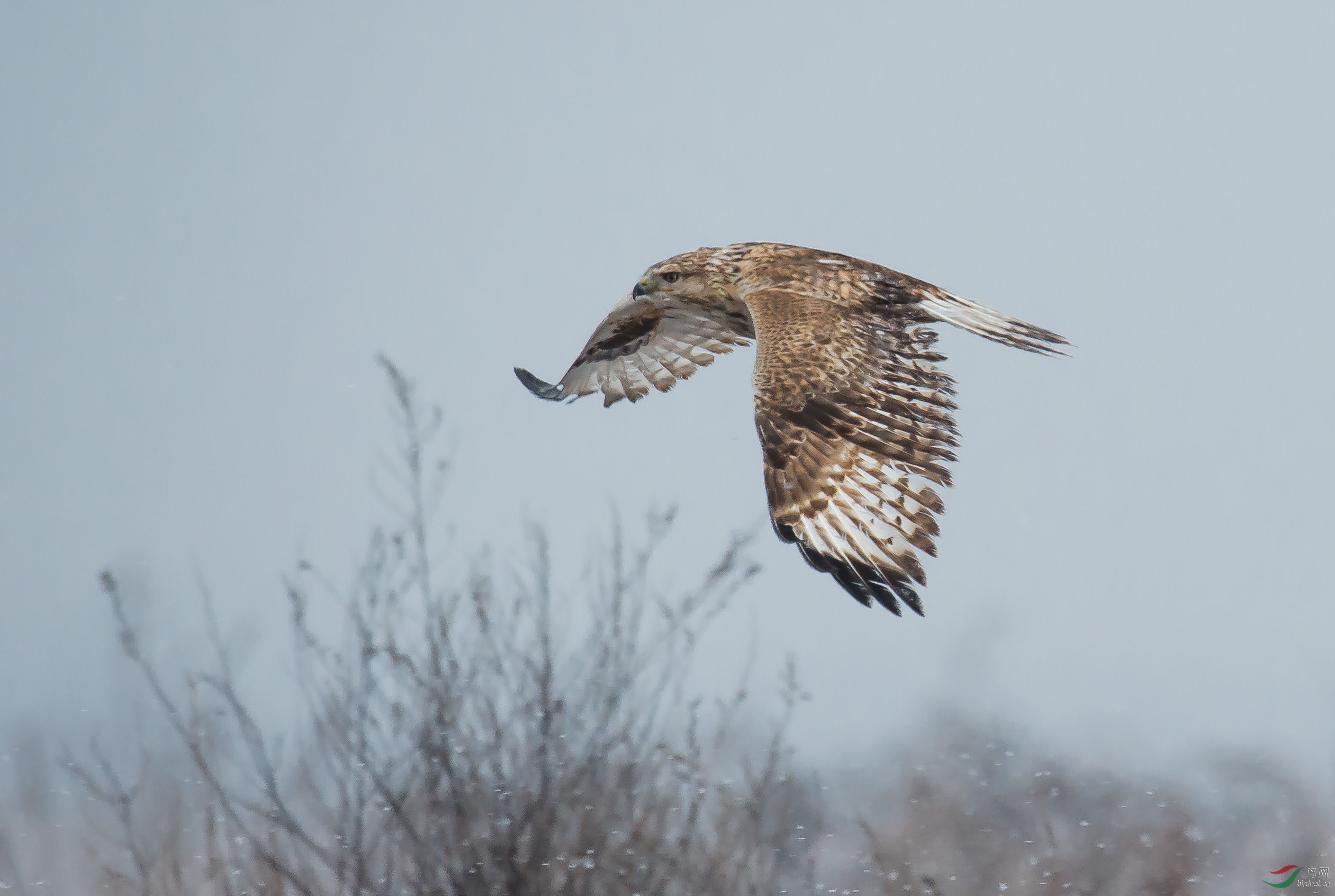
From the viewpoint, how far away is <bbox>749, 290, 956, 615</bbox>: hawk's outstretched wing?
15.6 feet

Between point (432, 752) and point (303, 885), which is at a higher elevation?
point (432, 752)

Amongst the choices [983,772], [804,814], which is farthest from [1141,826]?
[804,814]

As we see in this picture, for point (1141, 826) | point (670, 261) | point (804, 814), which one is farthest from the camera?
point (1141, 826)

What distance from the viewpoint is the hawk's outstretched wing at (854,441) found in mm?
4758

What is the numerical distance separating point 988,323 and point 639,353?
2.35 metres

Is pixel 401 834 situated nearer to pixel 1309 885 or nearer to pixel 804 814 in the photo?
pixel 804 814

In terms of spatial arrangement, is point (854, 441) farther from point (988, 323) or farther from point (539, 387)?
point (539, 387)

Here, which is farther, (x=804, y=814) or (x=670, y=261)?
(x=670, y=261)

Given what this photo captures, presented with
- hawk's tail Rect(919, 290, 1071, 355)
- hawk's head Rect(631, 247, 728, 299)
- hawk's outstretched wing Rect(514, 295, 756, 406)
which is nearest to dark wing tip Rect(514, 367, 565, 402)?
hawk's outstretched wing Rect(514, 295, 756, 406)

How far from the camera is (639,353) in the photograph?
26.6 ft

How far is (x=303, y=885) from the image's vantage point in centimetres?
510

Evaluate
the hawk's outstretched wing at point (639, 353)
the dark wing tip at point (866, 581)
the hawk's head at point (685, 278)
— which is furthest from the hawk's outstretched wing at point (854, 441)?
the hawk's outstretched wing at point (639, 353)

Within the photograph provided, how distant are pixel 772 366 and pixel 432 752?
1.75m

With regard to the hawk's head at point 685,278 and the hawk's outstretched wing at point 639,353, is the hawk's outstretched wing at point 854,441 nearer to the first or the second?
the hawk's head at point 685,278
